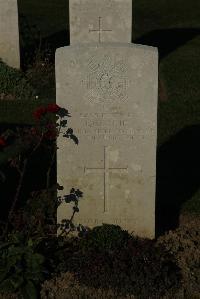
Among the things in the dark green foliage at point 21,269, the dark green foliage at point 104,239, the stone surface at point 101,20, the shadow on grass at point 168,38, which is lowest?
the dark green foliage at point 21,269

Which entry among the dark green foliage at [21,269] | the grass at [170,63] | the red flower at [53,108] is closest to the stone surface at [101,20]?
the grass at [170,63]

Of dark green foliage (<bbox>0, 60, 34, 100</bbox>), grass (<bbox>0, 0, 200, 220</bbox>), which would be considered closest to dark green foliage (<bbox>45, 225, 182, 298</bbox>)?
grass (<bbox>0, 0, 200, 220</bbox>)

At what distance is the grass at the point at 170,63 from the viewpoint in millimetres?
9000

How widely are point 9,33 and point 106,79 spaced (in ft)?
22.2

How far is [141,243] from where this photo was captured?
6.09 metres

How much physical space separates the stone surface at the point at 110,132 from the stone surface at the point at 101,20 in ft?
22.8

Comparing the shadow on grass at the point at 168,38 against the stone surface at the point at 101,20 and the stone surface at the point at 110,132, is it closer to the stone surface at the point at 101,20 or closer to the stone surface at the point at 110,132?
the stone surface at the point at 101,20

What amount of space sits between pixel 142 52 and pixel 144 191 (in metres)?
1.29

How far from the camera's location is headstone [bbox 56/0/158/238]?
599cm

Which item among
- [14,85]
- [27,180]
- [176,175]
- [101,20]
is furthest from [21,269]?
[101,20]

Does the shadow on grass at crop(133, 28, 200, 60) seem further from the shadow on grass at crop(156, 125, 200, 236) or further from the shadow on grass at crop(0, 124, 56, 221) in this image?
the shadow on grass at crop(0, 124, 56, 221)

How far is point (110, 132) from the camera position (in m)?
6.19

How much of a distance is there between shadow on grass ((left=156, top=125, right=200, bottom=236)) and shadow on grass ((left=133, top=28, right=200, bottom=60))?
6041 mm

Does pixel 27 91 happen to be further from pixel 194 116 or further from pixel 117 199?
pixel 117 199
